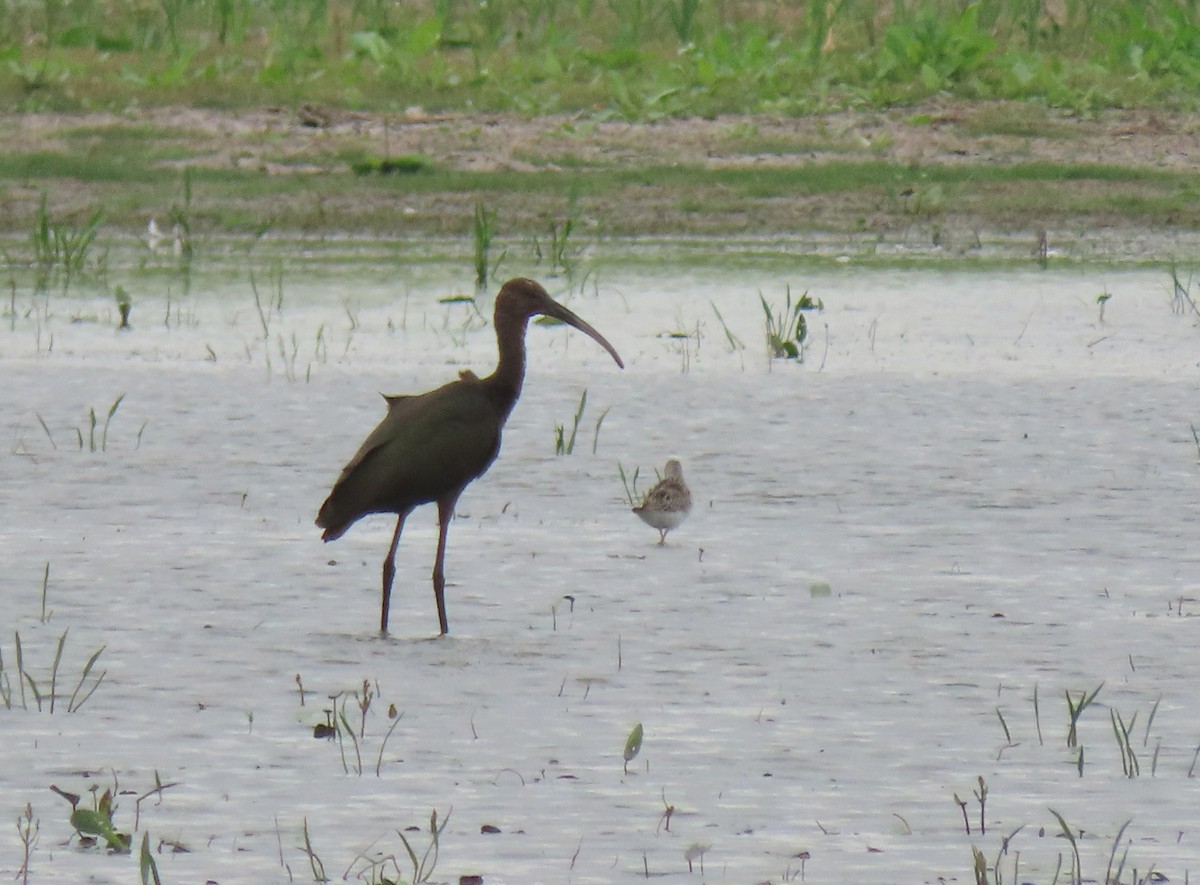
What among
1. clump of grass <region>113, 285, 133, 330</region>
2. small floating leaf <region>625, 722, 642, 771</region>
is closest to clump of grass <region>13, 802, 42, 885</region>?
small floating leaf <region>625, 722, 642, 771</region>

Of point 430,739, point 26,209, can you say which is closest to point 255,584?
point 430,739

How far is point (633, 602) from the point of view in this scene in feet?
Answer: 18.9

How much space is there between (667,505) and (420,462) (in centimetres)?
97

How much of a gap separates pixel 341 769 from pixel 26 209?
1056 cm

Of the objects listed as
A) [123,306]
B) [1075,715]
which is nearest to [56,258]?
[123,306]

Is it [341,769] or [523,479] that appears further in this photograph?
[523,479]

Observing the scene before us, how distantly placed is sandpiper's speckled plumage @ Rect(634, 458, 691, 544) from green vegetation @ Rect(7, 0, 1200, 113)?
10.5m

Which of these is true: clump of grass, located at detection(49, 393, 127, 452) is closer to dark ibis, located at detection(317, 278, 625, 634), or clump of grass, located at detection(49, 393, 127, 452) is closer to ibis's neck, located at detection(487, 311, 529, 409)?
ibis's neck, located at detection(487, 311, 529, 409)

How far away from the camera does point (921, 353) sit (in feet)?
31.9

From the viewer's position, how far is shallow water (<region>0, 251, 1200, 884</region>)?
398cm

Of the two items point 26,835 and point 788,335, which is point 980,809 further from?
point 788,335

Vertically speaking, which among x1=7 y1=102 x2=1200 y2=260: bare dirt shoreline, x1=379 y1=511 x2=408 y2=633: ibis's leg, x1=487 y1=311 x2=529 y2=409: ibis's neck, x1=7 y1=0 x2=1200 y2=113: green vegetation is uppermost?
x1=7 y1=0 x2=1200 y2=113: green vegetation

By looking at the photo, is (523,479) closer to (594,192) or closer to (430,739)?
(430,739)

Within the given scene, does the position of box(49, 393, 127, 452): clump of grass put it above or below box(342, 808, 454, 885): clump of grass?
above
